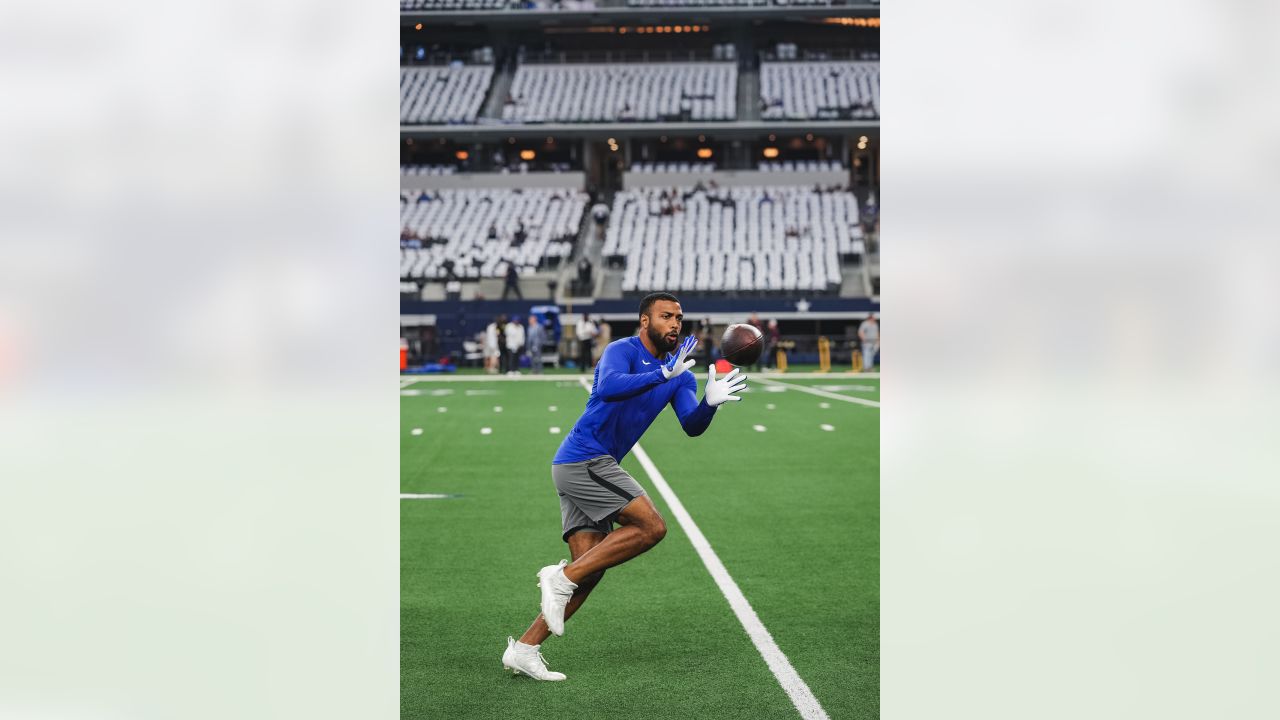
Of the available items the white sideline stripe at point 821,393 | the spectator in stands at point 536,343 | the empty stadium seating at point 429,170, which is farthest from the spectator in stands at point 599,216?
the white sideline stripe at point 821,393

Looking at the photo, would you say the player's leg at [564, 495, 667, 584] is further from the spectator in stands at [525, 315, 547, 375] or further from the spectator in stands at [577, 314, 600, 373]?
the spectator in stands at [577, 314, 600, 373]

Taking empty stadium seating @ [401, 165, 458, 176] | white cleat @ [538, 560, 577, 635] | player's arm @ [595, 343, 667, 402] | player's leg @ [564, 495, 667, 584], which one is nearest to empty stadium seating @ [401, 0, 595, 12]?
empty stadium seating @ [401, 165, 458, 176]

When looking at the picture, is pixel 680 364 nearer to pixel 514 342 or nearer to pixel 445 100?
pixel 514 342

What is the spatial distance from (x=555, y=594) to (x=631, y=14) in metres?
43.7

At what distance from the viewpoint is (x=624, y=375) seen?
538 cm

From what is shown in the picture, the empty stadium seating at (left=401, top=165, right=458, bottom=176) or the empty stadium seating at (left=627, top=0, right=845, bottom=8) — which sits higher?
the empty stadium seating at (left=627, top=0, right=845, bottom=8)

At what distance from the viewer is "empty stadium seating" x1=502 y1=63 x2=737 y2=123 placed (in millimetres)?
46750

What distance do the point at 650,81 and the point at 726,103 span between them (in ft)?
12.4

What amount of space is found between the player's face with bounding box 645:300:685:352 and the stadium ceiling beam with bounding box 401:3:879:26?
4260 cm

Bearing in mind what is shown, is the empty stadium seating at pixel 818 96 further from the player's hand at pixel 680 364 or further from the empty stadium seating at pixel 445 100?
the player's hand at pixel 680 364

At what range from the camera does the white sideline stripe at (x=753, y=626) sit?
5.11 metres

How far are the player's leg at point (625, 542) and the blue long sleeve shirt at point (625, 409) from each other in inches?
10.3
